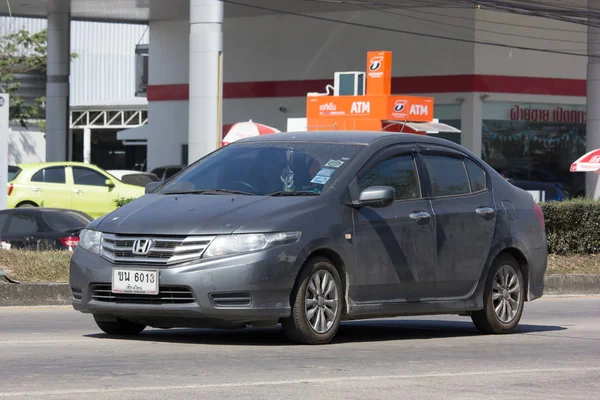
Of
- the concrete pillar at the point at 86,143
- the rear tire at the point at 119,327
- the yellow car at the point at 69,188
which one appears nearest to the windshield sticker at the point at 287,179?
the rear tire at the point at 119,327

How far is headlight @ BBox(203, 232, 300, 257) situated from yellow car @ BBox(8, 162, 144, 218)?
16.9 metres

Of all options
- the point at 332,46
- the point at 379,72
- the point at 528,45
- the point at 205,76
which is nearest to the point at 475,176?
the point at 205,76

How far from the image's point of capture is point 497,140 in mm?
38812

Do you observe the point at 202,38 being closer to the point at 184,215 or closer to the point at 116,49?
the point at 184,215

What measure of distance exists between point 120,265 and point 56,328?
7.04 ft

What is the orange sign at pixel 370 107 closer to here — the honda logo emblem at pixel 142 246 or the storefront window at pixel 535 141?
the storefront window at pixel 535 141

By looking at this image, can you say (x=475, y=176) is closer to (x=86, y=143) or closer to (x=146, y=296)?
(x=146, y=296)

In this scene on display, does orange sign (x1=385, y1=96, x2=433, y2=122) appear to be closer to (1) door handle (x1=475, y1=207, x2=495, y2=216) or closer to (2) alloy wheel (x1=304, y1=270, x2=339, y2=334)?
(1) door handle (x1=475, y1=207, x2=495, y2=216)

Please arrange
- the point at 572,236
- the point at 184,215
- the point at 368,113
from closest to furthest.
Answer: the point at 184,215 < the point at 572,236 < the point at 368,113

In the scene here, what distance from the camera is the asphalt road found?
6902 mm

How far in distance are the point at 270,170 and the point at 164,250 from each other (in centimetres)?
135

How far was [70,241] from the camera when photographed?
61.0 feet

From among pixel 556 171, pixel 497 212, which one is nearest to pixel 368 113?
pixel 556 171

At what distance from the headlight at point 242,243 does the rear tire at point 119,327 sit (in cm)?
139
